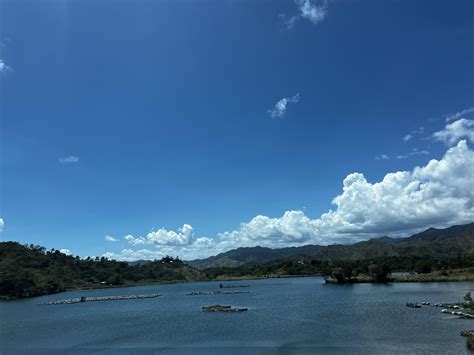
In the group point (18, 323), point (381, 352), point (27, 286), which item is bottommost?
point (381, 352)

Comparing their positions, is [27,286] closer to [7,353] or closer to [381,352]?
[7,353]

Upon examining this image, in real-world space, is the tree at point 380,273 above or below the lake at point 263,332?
above

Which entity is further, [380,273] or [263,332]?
[380,273]

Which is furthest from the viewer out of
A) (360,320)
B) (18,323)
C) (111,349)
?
(18,323)

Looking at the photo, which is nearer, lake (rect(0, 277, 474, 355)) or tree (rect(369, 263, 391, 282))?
lake (rect(0, 277, 474, 355))

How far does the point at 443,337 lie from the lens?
44.0 metres

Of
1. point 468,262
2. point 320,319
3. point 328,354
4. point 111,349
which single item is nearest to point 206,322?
point 320,319

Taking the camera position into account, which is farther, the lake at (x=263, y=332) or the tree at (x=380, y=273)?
the tree at (x=380, y=273)

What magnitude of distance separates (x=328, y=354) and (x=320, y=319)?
25796mm

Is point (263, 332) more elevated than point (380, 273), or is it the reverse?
point (380, 273)

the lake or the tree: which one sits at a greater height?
the tree

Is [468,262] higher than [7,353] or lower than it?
higher

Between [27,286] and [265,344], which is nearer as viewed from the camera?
[265,344]

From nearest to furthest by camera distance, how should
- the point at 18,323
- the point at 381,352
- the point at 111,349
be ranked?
the point at 381,352
the point at 111,349
the point at 18,323
